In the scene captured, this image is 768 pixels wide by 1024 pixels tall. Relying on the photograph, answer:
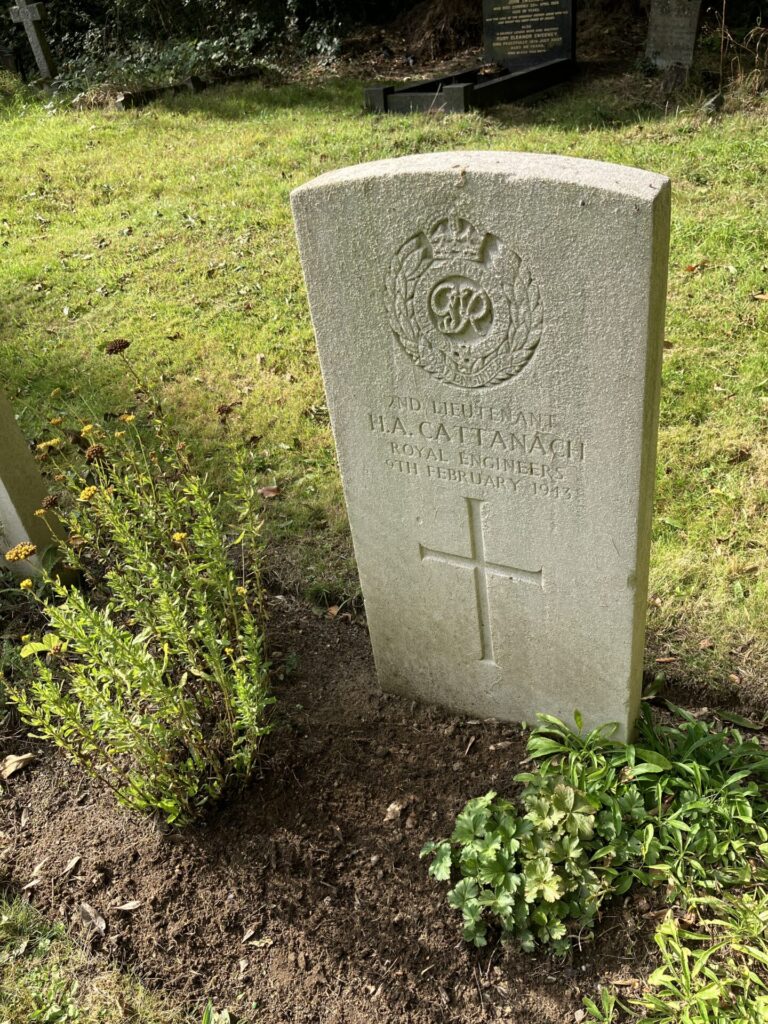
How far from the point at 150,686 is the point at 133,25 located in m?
13.3

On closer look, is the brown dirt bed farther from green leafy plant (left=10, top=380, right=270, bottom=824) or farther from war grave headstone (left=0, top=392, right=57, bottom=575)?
war grave headstone (left=0, top=392, right=57, bottom=575)

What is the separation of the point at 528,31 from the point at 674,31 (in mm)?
1485

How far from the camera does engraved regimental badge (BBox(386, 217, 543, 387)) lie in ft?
6.68

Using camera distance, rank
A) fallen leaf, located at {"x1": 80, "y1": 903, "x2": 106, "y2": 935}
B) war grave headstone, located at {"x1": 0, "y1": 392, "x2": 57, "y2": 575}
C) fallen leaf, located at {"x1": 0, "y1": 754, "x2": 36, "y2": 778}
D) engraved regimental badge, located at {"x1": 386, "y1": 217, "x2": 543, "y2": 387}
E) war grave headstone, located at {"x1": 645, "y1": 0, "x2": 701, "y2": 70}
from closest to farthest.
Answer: engraved regimental badge, located at {"x1": 386, "y1": 217, "x2": 543, "y2": 387}
fallen leaf, located at {"x1": 80, "y1": 903, "x2": 106, "y2": 935}
fallen leaf, located at {"x1": 0, "y1": 754, "x2": 36, "y2": 778}
war grave headstone, located at {"x1": 0, "y1": 392, "x2": 57, "y2": 575}
war grave headstone, located at {"x1": 645, "y1": 0, "x2": 701, "y2": 70}

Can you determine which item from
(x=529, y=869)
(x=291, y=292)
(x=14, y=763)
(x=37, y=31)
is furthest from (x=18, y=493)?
(x=37, y=31)

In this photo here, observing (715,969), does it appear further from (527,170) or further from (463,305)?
(527,170)

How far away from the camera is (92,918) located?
2533mm

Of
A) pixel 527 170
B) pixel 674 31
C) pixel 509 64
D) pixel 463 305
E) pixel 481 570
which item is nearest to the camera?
pixel 527 170

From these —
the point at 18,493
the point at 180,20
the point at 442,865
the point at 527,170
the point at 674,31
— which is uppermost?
the point at 527,170

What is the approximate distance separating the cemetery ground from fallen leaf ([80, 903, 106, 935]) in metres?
0.02

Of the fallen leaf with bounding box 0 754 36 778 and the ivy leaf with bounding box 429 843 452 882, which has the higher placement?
the ivy leaf with bounding box 429 843 452 882

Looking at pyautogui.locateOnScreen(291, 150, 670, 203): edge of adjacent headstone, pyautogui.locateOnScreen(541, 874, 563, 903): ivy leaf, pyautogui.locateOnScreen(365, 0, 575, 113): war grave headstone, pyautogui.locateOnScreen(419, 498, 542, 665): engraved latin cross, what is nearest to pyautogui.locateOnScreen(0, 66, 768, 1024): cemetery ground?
pyautogui.locateOnScreen(541, 874, 563, 903): ivy leaf

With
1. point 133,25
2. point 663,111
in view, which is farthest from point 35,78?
point 663,111

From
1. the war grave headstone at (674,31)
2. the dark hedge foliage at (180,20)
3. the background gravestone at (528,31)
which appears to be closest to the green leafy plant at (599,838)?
the war grave headstone at (674,31)
